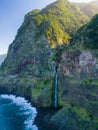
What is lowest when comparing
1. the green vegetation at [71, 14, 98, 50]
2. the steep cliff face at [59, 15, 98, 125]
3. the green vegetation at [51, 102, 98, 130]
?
the green vegetation at [51, 102, 98, 130]

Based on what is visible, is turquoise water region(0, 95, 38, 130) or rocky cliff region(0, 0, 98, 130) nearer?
rocky cliff region(0, 0, 98, 130)

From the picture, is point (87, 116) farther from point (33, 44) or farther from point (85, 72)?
point (33, 44)

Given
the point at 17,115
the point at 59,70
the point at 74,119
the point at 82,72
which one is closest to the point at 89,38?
the point at 82,72

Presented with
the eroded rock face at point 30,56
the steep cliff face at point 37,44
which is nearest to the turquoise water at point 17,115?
the eroded rock face at point 30,56

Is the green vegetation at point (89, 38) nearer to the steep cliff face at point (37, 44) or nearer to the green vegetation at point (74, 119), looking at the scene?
the green vegetation at point (74, 119)

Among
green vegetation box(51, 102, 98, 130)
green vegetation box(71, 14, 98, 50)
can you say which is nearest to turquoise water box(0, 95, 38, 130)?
green vegetation box(51, 102, 98, 130)

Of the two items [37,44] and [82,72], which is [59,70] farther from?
[37,44]

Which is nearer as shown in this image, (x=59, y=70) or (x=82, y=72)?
(x=82, y=72)

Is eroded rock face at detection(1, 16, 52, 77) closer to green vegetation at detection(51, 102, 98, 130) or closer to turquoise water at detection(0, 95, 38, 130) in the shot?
turquoise water at detection(0, 95, 38, 130)
